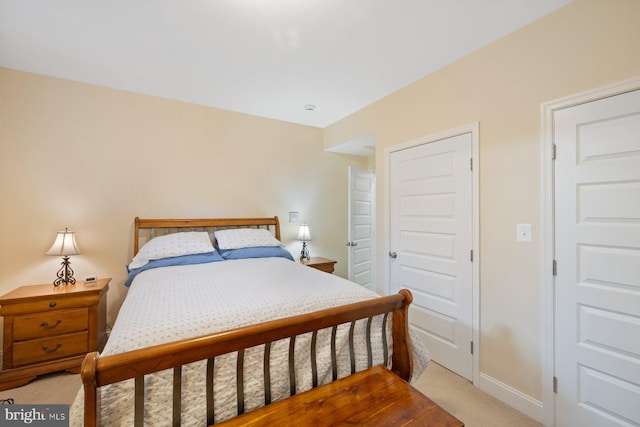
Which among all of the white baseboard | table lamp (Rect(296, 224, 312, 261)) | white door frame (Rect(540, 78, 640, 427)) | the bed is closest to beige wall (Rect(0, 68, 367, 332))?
table lamp (Rect(296, 224, 312, 261))

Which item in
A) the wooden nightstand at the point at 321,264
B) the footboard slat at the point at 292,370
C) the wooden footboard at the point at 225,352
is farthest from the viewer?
the wooden nightstand at the point at 321,264

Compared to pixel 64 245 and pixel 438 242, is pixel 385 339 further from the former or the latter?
pixel 64 245

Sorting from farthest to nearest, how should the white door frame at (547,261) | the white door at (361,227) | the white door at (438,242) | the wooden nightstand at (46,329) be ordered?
the white door at (361,227)
the white door at (438,242)
the wooden nightstand at (46,329)
the white door frame at (547,261)

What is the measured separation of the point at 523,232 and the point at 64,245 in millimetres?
3657

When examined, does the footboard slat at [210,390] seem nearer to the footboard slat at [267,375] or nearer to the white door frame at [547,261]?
the footboard slat at [267,375]

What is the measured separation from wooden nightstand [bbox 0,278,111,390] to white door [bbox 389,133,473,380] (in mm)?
2804

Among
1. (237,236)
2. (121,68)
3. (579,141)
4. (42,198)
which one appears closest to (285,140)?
(237,236)

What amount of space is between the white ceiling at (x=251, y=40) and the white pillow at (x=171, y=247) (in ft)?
5.05

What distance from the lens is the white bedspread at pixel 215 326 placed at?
97 centimetres

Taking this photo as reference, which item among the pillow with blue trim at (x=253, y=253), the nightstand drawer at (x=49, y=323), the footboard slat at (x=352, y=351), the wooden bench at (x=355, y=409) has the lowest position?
the nightstand drawer at (x=49, y=323)

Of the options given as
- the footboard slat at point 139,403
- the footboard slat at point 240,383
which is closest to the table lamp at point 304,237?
the footboard slat at point 240,383

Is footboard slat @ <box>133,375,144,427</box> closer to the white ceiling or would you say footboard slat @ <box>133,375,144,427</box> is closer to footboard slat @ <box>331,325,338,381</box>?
footboard slat @ <box>331,325,338,381</box>

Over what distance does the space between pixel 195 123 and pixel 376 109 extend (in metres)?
2.12

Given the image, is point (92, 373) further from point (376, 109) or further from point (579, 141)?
point (376, 109)
